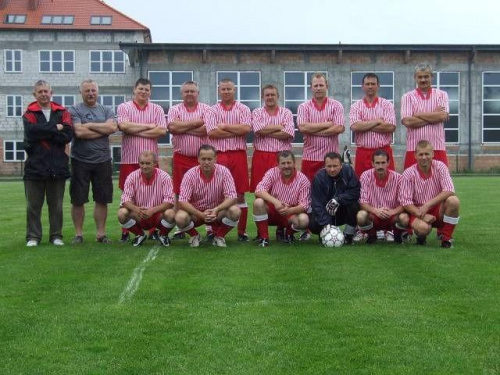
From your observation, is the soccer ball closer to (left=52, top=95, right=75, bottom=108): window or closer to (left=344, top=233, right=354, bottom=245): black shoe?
(left=344, top=233, right=354, bottom=245): black shoe

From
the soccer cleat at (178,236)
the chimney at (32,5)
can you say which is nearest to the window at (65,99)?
the chimney at (32,5)

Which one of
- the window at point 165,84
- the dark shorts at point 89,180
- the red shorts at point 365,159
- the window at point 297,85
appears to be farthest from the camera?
the window at point 297,85

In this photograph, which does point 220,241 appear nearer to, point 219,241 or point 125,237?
point 219,241

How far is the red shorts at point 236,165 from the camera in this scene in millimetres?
10844

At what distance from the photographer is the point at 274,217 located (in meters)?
10.5

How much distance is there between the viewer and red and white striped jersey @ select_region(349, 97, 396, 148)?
35.8ft

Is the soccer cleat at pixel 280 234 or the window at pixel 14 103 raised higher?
the window at pixel 14 103

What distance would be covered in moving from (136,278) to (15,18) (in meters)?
54.4

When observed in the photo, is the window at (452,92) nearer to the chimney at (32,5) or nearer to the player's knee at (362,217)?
the chimney at (32,5)

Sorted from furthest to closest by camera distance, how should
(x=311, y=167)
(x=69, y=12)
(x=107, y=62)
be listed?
1. (x=69, y=12)
2. (x=107, y=62)
3. (x=311, y=167)

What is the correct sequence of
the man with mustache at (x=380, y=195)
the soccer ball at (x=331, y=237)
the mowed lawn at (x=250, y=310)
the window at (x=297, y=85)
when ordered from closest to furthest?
the mowed lawn at (x=250, y=310) < the soccer ball at (x=331, y=237) < the man with mustache at (x=380, y=195) < the window at (x=297, y=85)

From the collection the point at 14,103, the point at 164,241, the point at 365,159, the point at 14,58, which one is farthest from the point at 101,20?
the point at 164,241

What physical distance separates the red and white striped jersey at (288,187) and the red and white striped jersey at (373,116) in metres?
1.18

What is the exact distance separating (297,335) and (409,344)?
29.7 inches
